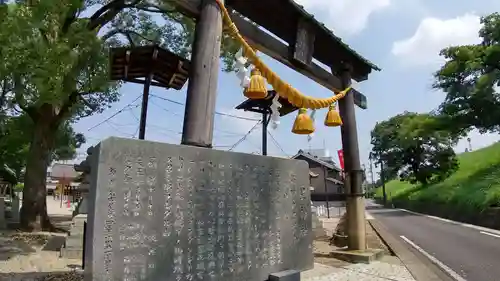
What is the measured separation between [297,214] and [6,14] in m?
6.44

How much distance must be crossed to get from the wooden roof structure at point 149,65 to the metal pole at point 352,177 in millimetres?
4149

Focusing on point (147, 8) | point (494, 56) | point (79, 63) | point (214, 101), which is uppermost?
point (494, 56)

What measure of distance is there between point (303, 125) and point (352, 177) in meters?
3.09

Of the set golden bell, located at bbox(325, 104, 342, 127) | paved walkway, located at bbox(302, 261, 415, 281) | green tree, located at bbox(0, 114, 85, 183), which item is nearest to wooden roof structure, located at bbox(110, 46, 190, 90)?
golden bell, located at bbox(325, 104, 342, 127)

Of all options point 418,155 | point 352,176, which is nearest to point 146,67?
point 352,176

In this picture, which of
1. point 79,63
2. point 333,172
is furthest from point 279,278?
point 333,172

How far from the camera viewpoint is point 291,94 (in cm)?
680

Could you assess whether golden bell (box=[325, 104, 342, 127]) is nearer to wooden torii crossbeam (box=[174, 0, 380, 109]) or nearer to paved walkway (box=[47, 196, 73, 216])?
wooden torii crossbeam (box=[174, 0, 380, 109])

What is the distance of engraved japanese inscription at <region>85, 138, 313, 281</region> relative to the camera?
3141 millimetres

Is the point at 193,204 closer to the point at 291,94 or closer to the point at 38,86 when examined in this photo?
the point at 291,94

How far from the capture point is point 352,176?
938cm

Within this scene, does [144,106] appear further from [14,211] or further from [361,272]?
[14,211]

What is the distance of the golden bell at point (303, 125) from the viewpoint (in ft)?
22.8

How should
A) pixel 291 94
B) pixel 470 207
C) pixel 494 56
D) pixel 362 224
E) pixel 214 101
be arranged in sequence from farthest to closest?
pixel 494 56, pixel 470 207, pixel 362 224, pixel 291 94, pixel 214 101
